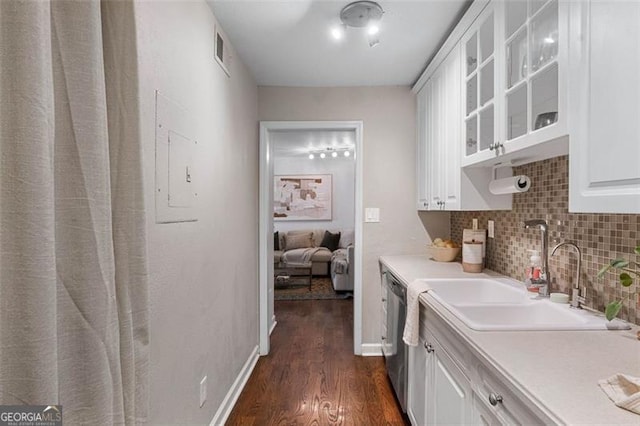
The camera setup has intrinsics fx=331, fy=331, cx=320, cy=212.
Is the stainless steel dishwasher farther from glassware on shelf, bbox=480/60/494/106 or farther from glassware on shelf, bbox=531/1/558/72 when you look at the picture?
glassware on shelf, bbox=531/1/558/72

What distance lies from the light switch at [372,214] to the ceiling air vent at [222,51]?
1582 mm

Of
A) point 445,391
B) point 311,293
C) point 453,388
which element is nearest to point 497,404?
point 453,388

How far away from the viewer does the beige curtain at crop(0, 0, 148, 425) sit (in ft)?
1.76

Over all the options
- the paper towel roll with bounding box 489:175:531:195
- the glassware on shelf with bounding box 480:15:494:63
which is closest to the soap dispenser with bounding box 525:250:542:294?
the paper towel roll with bounding box 489:175:531:195

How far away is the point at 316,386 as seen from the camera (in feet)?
8.04

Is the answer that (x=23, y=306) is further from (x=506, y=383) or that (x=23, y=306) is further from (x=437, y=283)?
(x=437, y=283)

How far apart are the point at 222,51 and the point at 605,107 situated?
6.18 ft

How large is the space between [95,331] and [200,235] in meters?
1.07

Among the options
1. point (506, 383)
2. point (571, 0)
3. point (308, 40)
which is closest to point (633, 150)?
point (571, 0)

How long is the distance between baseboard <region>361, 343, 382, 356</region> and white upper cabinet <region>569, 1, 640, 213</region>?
7.51ft

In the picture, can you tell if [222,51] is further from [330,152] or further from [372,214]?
[330,152]

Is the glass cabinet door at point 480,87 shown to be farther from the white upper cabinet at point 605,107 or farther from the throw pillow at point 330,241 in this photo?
the throw pillow at point 330,241

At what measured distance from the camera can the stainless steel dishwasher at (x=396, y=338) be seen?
202 cm

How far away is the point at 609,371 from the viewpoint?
86 centimetres
